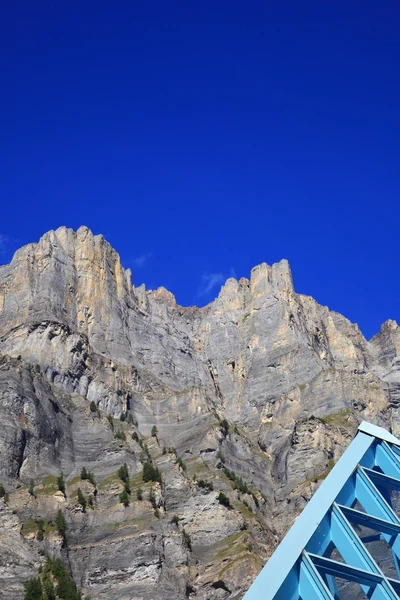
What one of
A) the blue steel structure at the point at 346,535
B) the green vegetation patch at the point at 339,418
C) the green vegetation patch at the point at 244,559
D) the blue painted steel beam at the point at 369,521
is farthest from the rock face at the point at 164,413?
the blue painted steel beam at the point at 369,521

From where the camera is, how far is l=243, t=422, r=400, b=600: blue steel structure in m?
7.44

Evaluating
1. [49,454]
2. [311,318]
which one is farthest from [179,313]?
[49,454]

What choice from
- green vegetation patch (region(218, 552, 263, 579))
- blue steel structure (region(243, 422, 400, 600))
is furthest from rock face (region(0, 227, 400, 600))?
blue steel structure (region(243, 422, 400, 600))

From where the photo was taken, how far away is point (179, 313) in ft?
513

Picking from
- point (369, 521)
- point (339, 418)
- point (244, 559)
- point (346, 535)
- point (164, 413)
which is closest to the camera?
point (346, 535)

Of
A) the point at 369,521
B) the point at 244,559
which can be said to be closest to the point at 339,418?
the point at 244,559

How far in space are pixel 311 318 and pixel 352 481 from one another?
143 m

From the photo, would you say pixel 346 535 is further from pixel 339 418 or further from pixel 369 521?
pixel 339 418

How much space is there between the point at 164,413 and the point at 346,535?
3993 inches

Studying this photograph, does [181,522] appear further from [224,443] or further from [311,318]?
[311,318]

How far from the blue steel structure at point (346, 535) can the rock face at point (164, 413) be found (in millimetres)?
54093

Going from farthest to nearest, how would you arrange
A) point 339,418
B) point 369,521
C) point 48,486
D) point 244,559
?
1. point 339,418
2. point 48,486
3. point 244,559
4. point 369,521

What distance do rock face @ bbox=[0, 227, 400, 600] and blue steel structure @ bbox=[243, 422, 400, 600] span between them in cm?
5409

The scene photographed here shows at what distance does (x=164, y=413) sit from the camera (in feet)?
356
